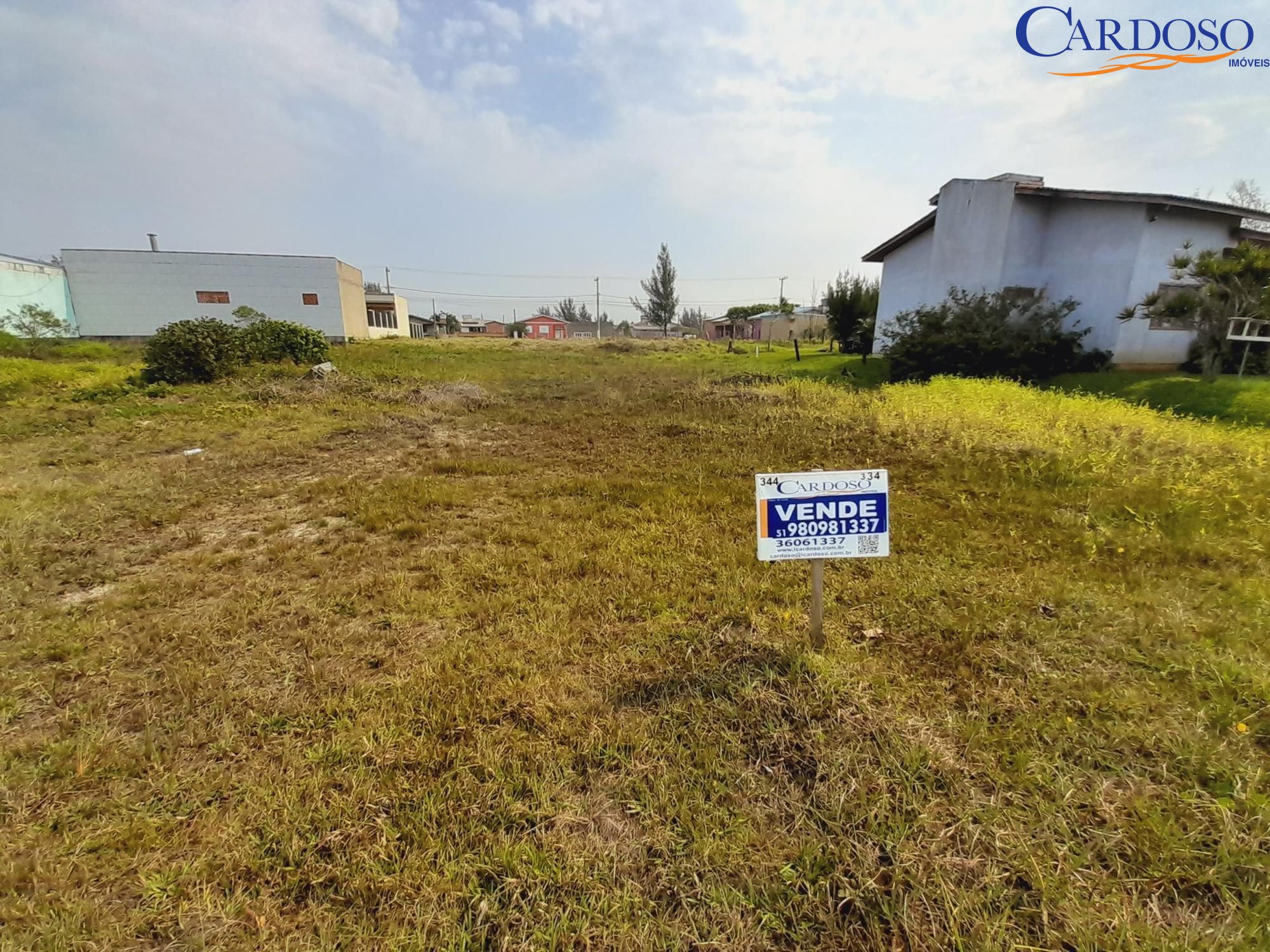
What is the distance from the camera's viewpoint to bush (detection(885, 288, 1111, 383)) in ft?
40.0

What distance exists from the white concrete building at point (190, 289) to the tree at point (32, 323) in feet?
11.8

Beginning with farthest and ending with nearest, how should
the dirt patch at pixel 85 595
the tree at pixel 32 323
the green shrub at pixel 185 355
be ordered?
the tree at pixel 32 323, the green shrub at pixel 185 355, the dirt patch at pixel 85 595

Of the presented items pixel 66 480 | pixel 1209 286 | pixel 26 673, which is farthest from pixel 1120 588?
pixel 1209 286

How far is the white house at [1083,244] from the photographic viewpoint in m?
12.0

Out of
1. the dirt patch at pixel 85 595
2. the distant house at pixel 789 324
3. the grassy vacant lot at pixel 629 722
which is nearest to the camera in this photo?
the grassy vacant lot at pixel 629 722

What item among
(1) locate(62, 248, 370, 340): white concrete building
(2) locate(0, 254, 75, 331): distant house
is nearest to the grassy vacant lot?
(2) locate(0, 254, 75, 331): distant house

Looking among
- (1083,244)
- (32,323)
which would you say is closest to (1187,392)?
(1083,244)

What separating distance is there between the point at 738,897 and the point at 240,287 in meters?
34.4

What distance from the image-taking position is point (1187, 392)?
9.45 meters

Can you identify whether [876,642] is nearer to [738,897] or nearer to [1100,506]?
[738,897]

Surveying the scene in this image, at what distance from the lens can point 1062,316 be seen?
12461 millimetres

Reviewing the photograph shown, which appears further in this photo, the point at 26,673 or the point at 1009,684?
the point at 26,673

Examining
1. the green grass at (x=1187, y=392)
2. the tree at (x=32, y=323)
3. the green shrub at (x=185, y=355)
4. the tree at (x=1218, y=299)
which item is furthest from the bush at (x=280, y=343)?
the tree at (x=1218, y=299)

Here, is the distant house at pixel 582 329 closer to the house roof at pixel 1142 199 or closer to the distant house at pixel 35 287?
the distant house at pixel 35 287
